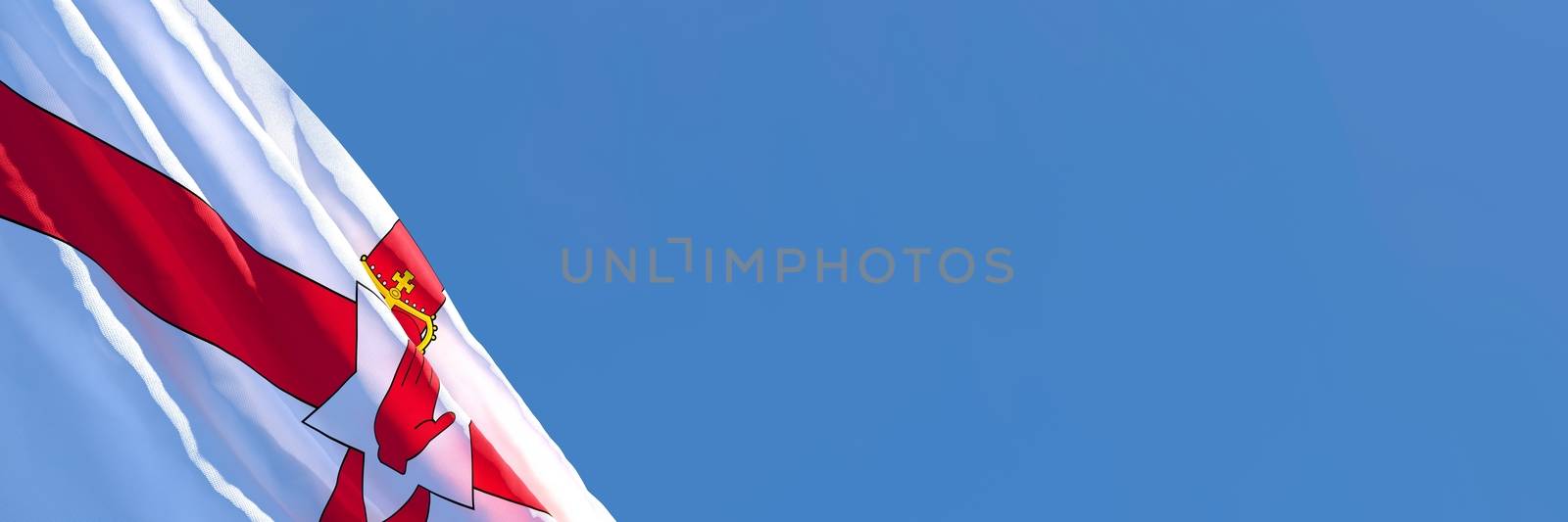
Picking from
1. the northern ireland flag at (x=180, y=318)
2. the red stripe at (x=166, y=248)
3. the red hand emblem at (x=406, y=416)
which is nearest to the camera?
the northern ireland flag at (x=180, y=318)

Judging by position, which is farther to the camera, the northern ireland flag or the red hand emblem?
the red hand emblem

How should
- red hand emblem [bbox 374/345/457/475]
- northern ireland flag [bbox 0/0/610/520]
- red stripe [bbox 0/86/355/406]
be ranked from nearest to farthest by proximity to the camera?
northern ireland flag [bbox 0/0/610/520], red stripe [bbox 0/86/355/406], red hand emblem [bbox 374/345/457/475]

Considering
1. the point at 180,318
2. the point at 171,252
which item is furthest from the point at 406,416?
the point at 171,252

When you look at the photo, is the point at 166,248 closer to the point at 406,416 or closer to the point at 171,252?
the point at 171,252

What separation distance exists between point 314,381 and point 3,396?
872mm

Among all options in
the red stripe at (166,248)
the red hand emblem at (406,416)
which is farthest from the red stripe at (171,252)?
the red hand emblem at (406,416)

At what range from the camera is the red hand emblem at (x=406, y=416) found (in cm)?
469

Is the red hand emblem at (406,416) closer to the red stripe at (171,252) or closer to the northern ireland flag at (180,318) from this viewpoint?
the northern ireland flag at (180,318)

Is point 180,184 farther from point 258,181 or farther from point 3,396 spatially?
point 3,396


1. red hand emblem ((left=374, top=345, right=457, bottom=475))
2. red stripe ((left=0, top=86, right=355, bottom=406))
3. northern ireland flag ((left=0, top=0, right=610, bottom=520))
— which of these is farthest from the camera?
red hand emblem ((left=374, top=345, right=457, bottom=475))

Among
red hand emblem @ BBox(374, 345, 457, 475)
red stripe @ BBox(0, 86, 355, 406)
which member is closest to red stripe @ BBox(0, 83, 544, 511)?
red stripe @ BBox(0, 86, 355, 406)

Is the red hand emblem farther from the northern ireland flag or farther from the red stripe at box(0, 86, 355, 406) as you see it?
the red stripe at box(0, 86, 355, 406)

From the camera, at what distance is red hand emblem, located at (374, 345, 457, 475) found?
15.4 ft

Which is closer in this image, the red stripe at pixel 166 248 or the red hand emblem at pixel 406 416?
the red stripe at pixel 166 248
